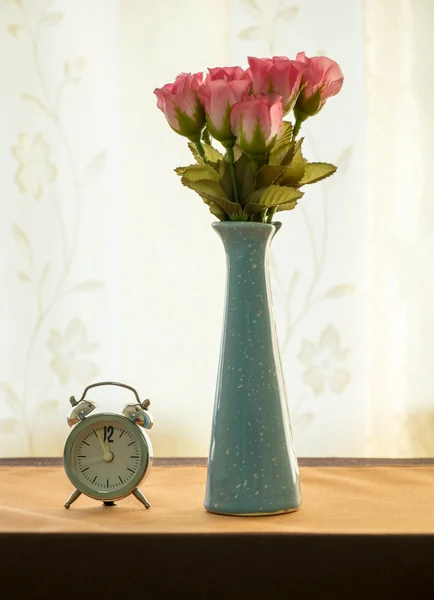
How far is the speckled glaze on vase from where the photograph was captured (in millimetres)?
→ 818

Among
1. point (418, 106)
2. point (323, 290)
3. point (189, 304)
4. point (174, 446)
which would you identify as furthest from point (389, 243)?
point (174, 446)

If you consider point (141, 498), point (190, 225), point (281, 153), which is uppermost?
point (281, 153)

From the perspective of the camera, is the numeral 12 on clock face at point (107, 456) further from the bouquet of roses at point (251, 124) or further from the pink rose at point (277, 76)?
the pink rose at point (277, 76)

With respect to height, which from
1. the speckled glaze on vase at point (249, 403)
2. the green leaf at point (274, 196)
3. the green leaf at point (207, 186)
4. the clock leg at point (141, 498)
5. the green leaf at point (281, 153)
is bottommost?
the clock leg at point (141, 498)

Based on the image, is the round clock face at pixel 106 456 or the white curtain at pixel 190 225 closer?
the round clock face at pixel 106 456

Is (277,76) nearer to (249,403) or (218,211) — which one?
(218,211)

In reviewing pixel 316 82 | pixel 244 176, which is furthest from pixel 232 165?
pixel 316 82

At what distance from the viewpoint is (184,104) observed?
83 cm

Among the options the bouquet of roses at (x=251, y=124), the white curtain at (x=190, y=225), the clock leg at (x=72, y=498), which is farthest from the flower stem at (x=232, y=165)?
the white curtain at (x=190, y=225)

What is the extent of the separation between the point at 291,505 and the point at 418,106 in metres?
0.98

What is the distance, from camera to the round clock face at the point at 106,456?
2.81ft

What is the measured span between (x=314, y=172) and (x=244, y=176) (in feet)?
0.28

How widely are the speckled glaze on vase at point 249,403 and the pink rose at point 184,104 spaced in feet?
0.34

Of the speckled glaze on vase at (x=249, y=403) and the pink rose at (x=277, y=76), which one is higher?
the pink rose at (x=277, y=76)
